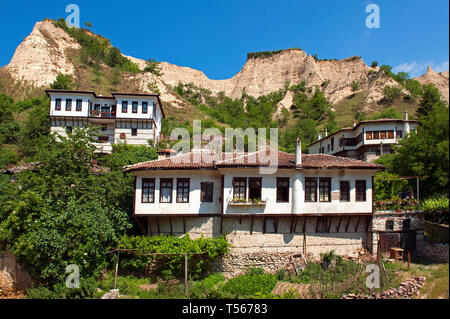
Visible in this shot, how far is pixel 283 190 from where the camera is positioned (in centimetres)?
1574

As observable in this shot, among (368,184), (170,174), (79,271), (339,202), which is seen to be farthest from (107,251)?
(368,184)

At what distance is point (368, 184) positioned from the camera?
1616 centimetres

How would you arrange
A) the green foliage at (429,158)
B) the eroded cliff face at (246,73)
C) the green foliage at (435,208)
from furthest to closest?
the eroded cliff face at (246,73) → the green foliage at (429,158) → the green foliage at (435,208)

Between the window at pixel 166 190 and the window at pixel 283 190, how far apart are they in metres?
5.67

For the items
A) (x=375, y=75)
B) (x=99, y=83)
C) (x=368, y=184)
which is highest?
(x=375, y=75)

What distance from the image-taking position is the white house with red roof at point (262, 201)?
1552 centimetres

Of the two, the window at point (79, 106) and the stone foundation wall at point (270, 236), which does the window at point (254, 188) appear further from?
the window at point (79, 106)

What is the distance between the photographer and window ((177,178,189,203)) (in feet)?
52.3

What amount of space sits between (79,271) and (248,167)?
9.38 metres

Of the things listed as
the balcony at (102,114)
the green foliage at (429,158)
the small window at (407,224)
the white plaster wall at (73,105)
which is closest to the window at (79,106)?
the white plaster wall at (73,105)
